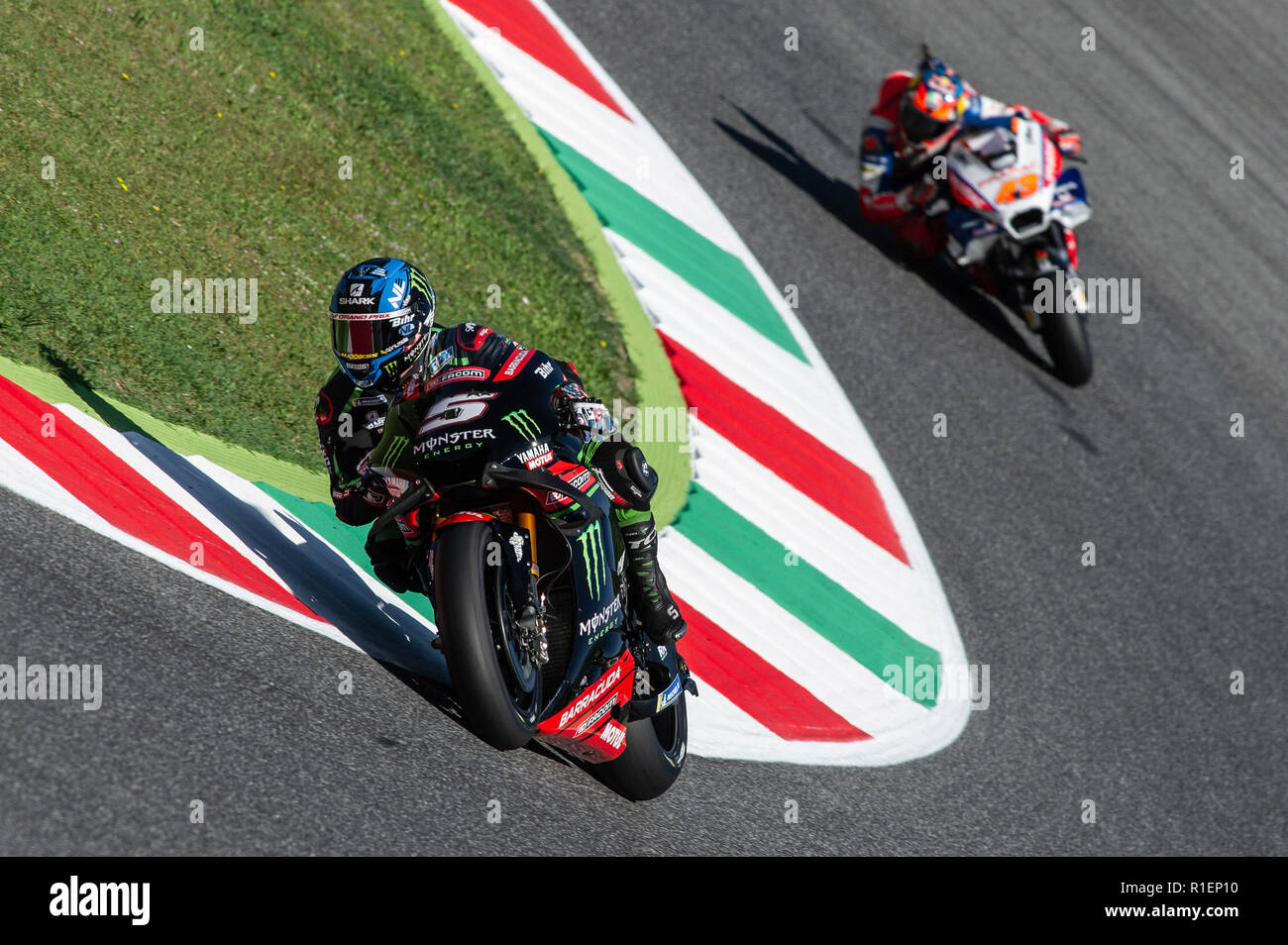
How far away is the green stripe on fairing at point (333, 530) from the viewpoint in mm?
6941

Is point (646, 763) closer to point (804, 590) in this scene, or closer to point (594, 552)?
point (594, 552)

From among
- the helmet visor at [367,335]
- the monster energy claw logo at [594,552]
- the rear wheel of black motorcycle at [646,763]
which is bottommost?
the rear wheel of black motorcycle at [646,763]

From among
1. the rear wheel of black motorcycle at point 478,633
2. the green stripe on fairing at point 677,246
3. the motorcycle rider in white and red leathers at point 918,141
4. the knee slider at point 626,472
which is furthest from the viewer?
the motorcycle rider in white and red leathers at point 918,141

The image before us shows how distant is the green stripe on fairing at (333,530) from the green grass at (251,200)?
40cm

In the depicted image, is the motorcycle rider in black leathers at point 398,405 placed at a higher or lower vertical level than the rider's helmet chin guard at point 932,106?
lower

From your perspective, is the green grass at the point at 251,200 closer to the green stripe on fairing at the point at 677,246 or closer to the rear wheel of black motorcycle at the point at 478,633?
the green stripe on fairing at the point at 677,246

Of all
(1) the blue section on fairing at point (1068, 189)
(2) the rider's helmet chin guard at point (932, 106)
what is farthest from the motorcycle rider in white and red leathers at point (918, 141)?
(1) the blue section on fairing at point (1068, 189)

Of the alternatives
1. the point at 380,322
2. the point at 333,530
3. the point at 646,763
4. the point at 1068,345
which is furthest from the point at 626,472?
the point at 1068,345

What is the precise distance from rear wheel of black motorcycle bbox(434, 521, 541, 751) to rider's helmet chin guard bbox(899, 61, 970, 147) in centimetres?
831

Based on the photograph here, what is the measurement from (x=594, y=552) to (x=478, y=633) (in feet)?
2.88

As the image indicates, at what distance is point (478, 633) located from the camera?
4.59m
